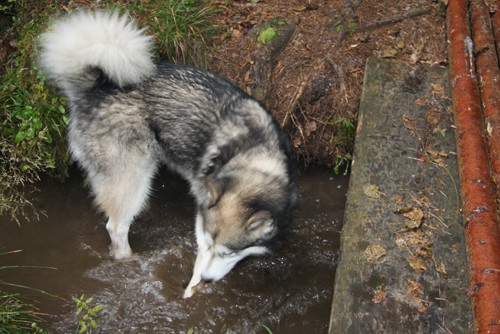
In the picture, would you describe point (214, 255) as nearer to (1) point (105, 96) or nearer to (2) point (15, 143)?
(1) point (105, 96)

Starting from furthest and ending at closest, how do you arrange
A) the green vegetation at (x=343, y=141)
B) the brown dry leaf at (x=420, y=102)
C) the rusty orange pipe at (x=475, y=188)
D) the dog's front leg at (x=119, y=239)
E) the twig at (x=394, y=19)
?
the twig at (x=394, y=19) < the green vegetation at (x=343, y=141) < the brown dry leaf at (x=420, y=102) < the dog's front leg at (x=119, y=239) < the rusty orange pipe at (x=475, y=188)

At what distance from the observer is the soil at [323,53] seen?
4.42 meters

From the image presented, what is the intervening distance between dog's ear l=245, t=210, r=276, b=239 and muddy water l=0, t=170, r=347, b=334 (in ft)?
2.87

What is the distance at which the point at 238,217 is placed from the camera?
2900 millimetres

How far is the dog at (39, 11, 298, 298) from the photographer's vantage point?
3.08 meters

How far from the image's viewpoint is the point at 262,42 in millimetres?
4590

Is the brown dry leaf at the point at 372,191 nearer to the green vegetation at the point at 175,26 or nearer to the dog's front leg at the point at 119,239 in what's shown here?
the dog's front leg at the point at 119,239

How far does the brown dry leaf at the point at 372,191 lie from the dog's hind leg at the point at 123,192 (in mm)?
1584

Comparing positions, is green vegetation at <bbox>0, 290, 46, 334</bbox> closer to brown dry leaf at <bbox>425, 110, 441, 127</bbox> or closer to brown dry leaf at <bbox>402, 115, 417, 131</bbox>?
brown dry leaf at <bbox>402, 115, 417, 131</bbox>

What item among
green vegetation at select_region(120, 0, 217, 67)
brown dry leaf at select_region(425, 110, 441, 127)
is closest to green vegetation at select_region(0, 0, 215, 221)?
green vegetation at select_region(120, 0, 217, 67)

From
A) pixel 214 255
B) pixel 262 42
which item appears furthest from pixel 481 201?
pixel 262 42

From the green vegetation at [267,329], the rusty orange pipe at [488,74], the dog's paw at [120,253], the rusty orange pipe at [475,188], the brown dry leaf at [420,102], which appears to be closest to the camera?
the rusty orange pipe at [475,188]

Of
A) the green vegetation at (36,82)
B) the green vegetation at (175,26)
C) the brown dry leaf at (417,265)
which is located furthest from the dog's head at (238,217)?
the green vegetation at (175,26)

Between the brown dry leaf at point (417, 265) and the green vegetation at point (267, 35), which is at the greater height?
the green vegetation at point (267, 35)
